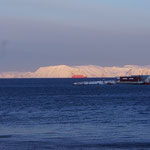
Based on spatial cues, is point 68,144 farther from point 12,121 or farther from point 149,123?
point 12,121

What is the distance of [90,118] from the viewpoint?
168 feet

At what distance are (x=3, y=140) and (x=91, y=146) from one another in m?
6.96

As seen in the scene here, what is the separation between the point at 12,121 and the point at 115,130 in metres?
12.9

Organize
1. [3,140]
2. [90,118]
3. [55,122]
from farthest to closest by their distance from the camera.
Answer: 1. [90,118]
2. [55,122]
3. [3,140]

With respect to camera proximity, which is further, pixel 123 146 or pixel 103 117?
pixel 103 117

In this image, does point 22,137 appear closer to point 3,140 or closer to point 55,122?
point 3,140

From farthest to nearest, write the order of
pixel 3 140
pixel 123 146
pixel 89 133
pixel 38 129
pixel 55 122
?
pixel 55 122, pixel 38 129, pixel 89 133, pixel 3 140, pixel 123 146

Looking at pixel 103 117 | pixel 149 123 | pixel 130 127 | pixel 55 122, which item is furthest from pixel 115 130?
pixel 103 117

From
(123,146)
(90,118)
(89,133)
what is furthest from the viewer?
(90,118)

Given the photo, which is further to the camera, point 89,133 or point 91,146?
point 89,133

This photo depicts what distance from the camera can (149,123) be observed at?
146 ft

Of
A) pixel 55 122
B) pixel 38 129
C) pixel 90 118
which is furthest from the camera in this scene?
pixel 90 118

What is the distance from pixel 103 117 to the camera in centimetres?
5203

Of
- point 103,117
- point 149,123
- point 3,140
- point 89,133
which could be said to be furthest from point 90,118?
point 3,140
